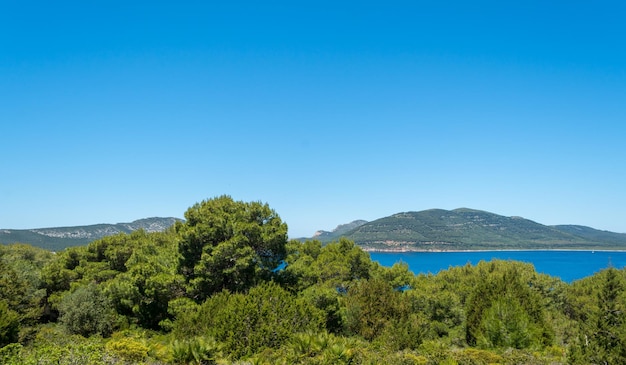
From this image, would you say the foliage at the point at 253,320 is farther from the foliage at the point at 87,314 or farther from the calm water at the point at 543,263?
the calm water at the point at 543,263

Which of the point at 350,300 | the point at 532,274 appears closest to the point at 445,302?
the point at 350,300

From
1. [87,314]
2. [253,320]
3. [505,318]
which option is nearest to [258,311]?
[253,320]

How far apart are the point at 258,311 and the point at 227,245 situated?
5.83 metres

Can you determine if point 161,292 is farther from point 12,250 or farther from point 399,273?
point 12,250

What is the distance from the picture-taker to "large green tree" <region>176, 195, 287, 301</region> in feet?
65.0

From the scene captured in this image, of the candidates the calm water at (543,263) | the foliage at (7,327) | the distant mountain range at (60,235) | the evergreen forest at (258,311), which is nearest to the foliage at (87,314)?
the evergreen forest at (258,311)

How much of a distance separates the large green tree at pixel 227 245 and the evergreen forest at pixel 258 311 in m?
0.07

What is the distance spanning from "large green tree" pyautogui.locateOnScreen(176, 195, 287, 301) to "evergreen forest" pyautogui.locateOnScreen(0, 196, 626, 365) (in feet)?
0.22

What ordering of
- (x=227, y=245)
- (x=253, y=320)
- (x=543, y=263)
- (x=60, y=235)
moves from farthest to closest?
(x=60, y=235) < (x=543, y=263) < (x=227, y=245) < (x=253, y=320)

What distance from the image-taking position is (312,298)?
1998 centimetres

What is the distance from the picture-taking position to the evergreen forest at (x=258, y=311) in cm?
1112

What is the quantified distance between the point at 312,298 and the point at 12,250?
41.7 m

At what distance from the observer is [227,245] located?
19438mm

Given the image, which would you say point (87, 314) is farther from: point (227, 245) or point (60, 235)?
point (60, 235)
